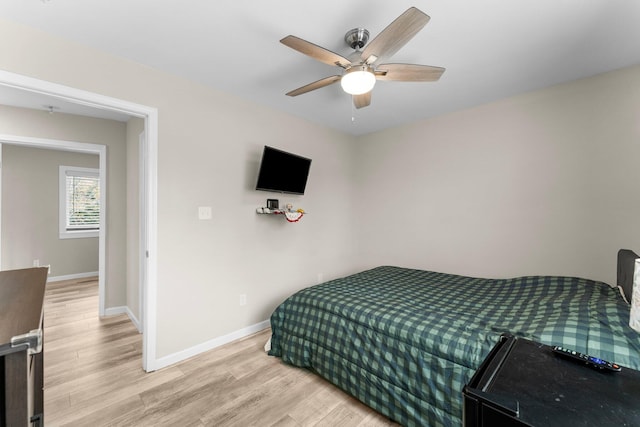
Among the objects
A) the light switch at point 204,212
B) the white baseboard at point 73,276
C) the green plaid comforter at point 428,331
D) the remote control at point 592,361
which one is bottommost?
the white baseboard at point 73,276

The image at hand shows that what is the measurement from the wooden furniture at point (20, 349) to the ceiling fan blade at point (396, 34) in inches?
72.0

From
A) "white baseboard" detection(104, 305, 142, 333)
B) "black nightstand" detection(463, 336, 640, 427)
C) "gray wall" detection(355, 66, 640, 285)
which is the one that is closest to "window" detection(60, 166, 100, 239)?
"white baseboard" detection(104, 305, 142, 333)

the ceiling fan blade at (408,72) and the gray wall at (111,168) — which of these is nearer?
the ceiling fan blade at (408,72)

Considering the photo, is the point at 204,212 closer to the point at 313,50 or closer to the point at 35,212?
the point at 313,50

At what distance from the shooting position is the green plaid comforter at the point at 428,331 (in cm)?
141

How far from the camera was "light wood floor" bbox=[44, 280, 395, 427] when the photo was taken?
1.66 metres

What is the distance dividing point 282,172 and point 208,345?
6.08 feet

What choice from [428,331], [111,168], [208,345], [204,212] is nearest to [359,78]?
[428,331]

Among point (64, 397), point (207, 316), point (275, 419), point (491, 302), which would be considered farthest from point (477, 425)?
point (64, 397)

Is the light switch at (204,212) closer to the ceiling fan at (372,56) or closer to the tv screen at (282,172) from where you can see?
the tv screen at (282,172)

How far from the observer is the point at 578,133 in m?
2.39

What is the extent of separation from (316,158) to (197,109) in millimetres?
1572

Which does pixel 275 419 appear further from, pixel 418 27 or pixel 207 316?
pixel 418 27

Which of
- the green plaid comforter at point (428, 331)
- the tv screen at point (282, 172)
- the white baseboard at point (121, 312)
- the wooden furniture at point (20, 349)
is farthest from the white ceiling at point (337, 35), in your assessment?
the white baseboard at point (121, 312)
